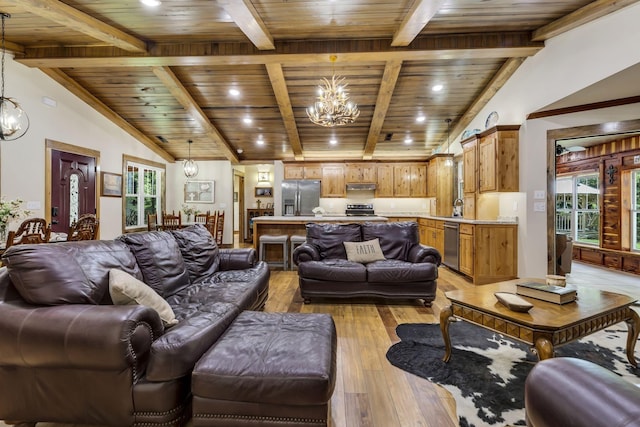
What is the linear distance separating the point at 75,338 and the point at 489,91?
21.0 ft

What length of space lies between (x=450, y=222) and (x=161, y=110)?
627 cm

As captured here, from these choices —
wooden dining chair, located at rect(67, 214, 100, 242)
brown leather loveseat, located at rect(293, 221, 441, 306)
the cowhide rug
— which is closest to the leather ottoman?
the cowhide rug

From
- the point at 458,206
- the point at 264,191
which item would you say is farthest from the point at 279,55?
the point at 264,191

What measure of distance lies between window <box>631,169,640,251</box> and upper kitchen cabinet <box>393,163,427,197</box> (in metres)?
3.90

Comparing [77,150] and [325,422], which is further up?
[77,150]

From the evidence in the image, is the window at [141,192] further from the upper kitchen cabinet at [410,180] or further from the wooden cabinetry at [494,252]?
the wooden cabinetry at [494,252]

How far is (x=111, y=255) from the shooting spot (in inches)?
78.6

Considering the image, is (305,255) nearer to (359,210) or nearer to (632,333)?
→ (632,333)

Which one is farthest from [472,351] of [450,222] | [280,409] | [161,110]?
[161,110]

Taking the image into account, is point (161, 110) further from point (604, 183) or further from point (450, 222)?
point (604, 183)

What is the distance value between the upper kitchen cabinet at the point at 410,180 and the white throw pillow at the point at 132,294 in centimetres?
711

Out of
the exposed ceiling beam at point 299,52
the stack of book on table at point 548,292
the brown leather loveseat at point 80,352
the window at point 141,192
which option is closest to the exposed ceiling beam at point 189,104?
the exposed ceiling beam at point 299,52

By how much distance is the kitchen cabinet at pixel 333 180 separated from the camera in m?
8.21

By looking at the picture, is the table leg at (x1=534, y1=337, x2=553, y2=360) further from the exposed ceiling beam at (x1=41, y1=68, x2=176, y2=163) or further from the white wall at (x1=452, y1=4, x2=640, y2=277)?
the exposed ceiling beam at (x1=41, y1=68, x2=176, y2=163)
